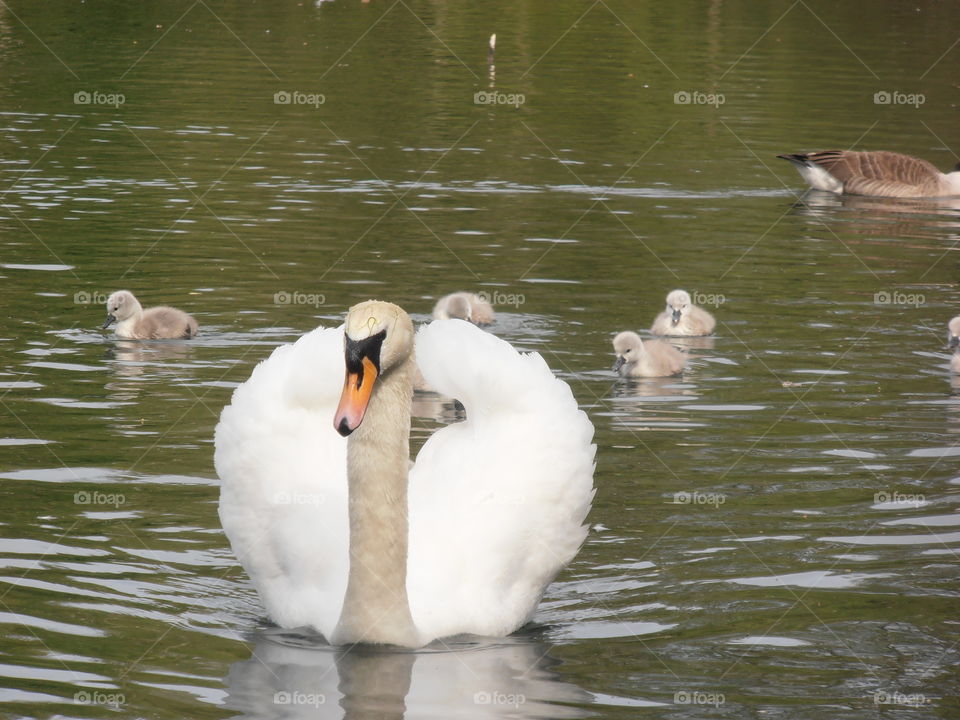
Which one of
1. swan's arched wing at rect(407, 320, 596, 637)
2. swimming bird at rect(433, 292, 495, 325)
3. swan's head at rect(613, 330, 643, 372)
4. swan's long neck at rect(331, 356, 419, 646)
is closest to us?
swan's long neck at rect(331, 356, 419, 646)

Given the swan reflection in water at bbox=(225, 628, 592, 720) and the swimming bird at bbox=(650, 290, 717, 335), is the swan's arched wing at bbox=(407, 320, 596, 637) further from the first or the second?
the swimming bird at bbox=(650, 290, 717, 335)

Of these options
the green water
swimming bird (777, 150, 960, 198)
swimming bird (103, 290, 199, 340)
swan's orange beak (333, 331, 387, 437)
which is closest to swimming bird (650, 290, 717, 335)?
the green water

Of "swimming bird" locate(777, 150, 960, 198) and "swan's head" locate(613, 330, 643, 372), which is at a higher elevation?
"swimming bird" locate(777, 150, 960, 198)

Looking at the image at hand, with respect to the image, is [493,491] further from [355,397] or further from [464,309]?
[464,309]

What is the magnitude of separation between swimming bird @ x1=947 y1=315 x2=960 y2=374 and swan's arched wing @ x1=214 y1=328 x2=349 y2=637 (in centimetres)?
603

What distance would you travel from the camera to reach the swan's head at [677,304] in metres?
12.9

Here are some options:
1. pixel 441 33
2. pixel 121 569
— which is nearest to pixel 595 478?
pixel 121 569

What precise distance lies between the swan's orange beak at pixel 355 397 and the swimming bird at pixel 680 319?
6.83 metres

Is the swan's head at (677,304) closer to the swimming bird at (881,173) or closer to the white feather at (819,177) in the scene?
the swimming bird at (881,173)

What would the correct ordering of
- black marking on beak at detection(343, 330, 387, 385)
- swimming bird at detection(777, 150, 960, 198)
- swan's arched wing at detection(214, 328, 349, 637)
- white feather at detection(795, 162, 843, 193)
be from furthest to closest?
1. white feather at detection(795, 162, 843, 193)
2. swimming bird at detection(777, 150, 960, 198)
3. swan's arched wing at detection(214, 328, 349, 637)
4. black marking on beak at detection(343, 330, 387, 385)

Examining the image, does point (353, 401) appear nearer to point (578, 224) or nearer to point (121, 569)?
point (121, 569)

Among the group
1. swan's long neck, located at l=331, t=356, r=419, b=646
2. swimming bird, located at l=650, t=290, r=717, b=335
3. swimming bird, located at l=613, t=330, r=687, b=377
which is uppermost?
swimming bird, located at l=650, t=290, r=717, b=335

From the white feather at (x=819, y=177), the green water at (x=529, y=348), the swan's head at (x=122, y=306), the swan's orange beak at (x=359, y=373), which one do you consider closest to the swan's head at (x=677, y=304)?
the green water at (x=529, y=348)

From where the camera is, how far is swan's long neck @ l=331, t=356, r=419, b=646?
259 inches
